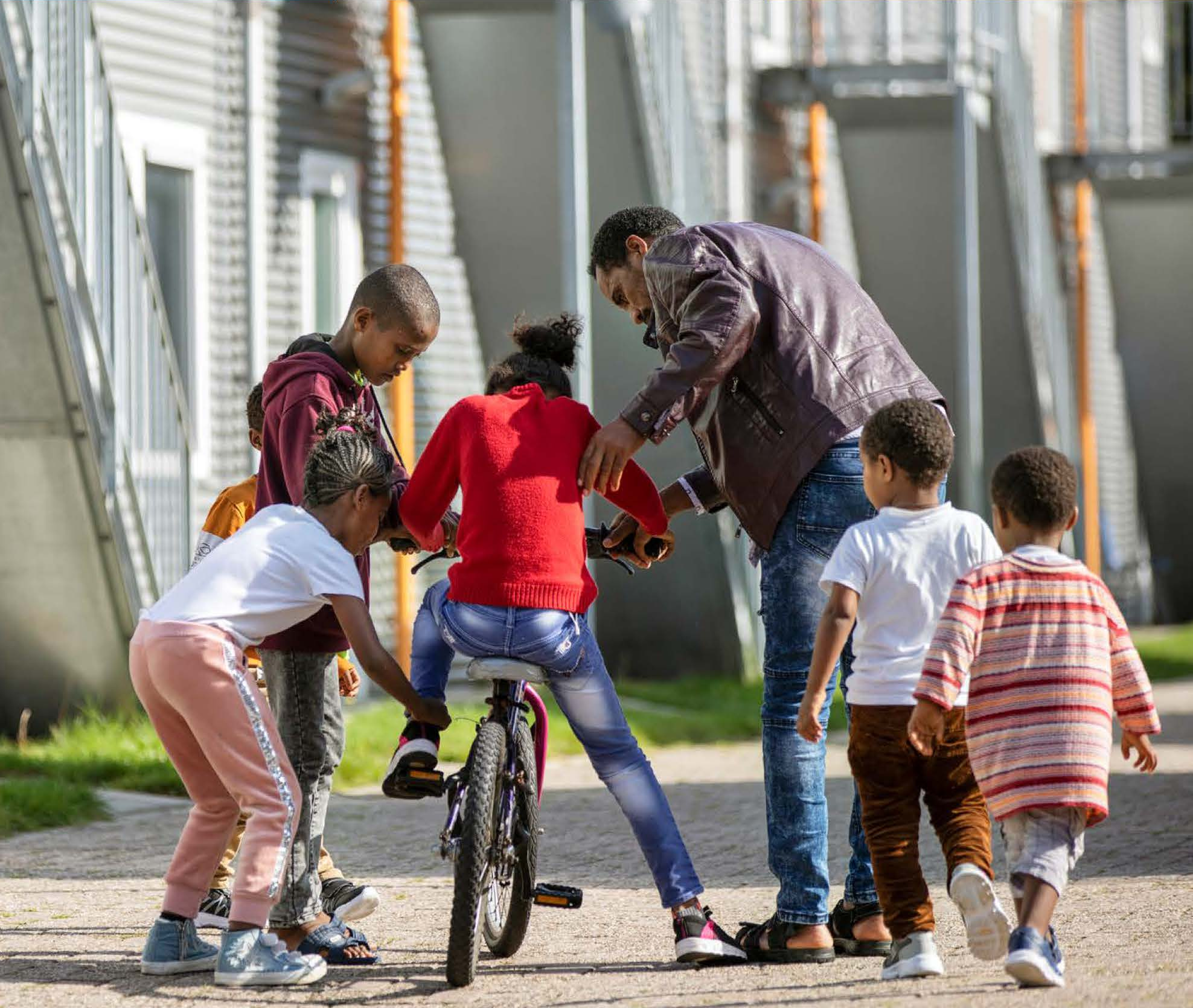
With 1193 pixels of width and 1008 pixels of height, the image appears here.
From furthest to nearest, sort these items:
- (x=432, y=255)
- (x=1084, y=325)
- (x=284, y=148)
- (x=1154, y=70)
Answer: (x=1154, y=70), (x=1084, y=325), (x=432, y=255), (x=284, y=148)

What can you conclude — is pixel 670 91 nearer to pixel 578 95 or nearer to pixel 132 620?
pixel 578 95

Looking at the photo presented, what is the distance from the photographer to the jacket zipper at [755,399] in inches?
214

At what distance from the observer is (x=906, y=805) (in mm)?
5000

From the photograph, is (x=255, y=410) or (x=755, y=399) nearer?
(x=755, y=399)

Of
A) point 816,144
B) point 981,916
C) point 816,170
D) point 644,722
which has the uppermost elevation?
point 816,144

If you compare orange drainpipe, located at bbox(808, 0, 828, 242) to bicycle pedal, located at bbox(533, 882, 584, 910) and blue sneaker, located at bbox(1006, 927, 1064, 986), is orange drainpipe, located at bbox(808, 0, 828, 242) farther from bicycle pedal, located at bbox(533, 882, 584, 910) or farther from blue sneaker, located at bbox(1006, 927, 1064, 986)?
blue sneaker, located at bbox(1006, 927, 1064, 986)

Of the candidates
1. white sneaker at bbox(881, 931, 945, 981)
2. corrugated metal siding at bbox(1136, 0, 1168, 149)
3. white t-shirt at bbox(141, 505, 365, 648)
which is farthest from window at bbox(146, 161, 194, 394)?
corrugated metal siding at bbox(1136, 0, 1168, 149)

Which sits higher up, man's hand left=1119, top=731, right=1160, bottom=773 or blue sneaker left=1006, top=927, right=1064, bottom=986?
man's hand left=1119, top=731, right=1160, bottom=773

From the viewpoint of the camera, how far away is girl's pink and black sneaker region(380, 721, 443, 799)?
5.09m

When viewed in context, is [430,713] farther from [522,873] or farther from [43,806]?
[43,806]

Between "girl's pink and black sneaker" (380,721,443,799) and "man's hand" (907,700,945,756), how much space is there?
114cm

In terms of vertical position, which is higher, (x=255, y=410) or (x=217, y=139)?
(x=217, y=139)

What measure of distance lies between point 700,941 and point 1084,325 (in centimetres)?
1907

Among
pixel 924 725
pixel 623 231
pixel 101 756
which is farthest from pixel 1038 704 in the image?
pixel 101 756
